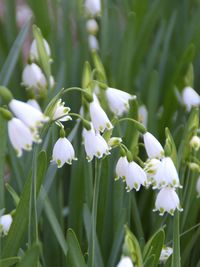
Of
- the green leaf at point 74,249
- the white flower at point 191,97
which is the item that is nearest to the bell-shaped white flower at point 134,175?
the green leaf at point 74,249

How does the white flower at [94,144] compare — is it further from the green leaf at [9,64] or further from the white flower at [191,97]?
the white flower at [191,97]

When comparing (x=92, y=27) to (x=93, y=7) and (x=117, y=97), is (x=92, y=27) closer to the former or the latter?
(x=93, y=7)

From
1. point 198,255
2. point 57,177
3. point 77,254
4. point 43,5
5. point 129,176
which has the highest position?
point 43,5

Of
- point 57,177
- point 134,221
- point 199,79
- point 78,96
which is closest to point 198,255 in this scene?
point 134,221

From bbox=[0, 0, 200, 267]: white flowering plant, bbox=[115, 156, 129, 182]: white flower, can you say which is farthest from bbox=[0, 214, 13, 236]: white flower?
bbox=[115, 156, 129, 182]: white flower

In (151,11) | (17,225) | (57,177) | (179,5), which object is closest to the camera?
(17,225)

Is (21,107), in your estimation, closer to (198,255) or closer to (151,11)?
(198,255)

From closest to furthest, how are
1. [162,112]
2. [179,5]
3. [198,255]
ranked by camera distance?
[198,255] → [162,112] → [179,5]

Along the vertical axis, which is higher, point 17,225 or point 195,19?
point 195,19
